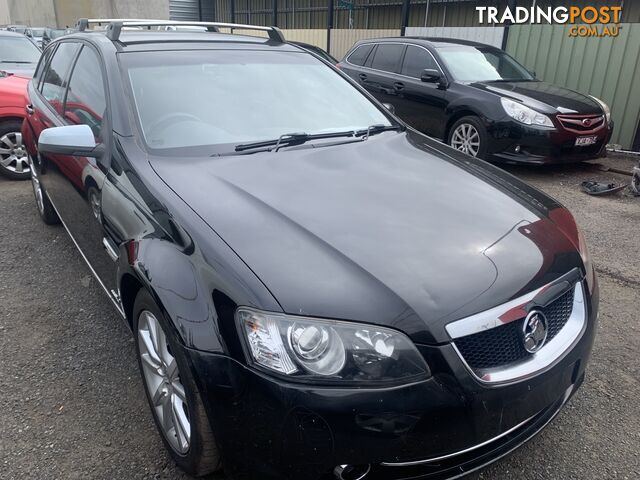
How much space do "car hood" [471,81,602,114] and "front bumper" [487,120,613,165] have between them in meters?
0.31

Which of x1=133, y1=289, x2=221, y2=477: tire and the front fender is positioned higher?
the front fender

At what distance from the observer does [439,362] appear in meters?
1.55

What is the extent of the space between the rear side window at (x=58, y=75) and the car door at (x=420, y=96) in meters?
4.80

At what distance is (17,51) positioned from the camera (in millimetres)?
7629

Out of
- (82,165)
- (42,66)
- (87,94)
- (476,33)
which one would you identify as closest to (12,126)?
(42,66)

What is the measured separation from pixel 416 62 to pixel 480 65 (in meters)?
0.91

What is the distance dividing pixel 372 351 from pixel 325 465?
365 millimetres

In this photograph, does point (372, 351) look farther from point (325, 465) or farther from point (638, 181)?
point (638, 181)

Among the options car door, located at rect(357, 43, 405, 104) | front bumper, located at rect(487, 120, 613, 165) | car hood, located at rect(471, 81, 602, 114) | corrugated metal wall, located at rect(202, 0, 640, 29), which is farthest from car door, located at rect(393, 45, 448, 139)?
corrugated metal wall, located at rect(202, 0, 640, 29)

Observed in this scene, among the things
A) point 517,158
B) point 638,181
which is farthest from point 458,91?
point 638,181

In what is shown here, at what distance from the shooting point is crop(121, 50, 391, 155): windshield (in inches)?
101

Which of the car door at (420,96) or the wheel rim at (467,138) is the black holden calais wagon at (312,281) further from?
the car door at (420,96)

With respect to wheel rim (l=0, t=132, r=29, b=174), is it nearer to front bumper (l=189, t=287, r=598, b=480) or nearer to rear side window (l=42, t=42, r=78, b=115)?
rear side window (l=42, t=42, r=78, b=115)

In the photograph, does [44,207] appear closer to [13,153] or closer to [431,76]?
[13,153]
